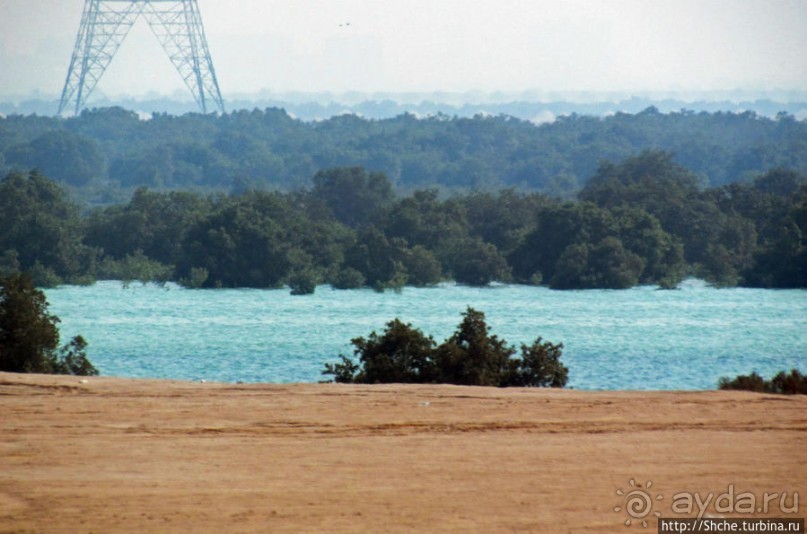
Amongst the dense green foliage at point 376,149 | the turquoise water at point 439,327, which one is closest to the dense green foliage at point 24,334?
the turquoise water at point 439,327

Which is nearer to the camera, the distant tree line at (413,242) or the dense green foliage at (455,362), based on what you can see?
the dense green foliage at (455,362)

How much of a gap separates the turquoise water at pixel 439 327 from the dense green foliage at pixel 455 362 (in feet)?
22.6

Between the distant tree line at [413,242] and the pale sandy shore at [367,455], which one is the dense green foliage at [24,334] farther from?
the distant tree line at [413,242]

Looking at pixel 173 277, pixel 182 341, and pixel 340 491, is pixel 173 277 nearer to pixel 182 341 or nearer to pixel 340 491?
pixel 182 341

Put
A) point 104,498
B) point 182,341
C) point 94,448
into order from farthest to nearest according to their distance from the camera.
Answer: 1. point 182,341
2. point 94,448
3. point 104,498

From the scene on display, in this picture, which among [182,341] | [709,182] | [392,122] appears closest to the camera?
[182,341]

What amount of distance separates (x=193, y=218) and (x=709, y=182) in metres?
46.2

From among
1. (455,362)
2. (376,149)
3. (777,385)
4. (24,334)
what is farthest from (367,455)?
(376,149)

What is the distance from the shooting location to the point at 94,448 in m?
10.4

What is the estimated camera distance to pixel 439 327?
102 feet

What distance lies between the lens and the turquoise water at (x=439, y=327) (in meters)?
26.1

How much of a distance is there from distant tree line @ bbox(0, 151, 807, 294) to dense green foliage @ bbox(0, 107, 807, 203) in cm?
2158

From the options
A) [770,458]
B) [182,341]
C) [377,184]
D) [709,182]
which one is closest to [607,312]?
[182,341]

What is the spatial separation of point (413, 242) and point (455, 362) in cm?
2912
